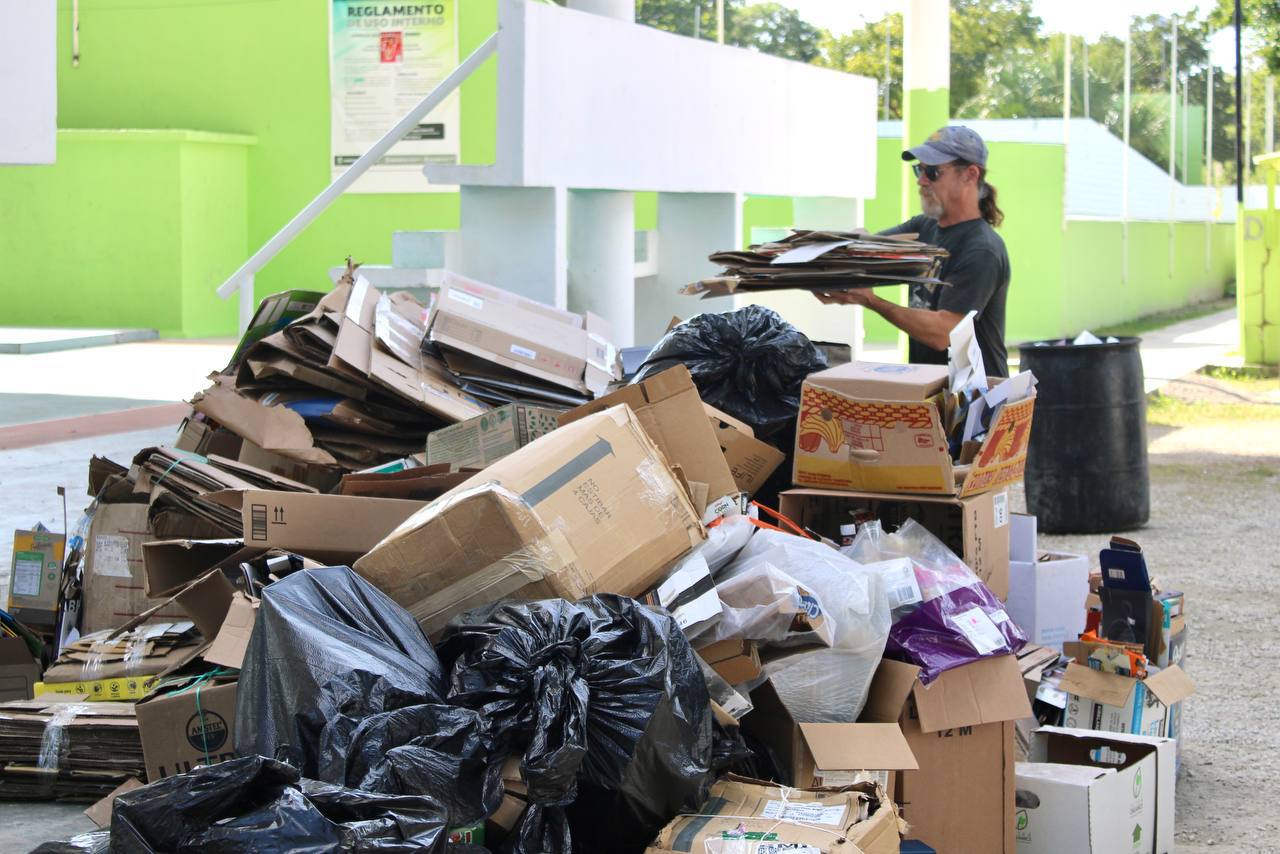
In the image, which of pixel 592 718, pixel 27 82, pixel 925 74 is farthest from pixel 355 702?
pixel 925 74

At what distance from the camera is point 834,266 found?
4676mm

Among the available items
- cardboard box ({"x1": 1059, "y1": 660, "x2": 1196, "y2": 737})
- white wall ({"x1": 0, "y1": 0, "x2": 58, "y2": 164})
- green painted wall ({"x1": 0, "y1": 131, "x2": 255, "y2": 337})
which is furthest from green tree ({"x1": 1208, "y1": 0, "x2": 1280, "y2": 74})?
cardboard box ({"x1": 1059, "y1": 660, "x2": 1196, "y2": 737})

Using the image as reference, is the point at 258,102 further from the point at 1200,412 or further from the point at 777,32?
the point at 777,32

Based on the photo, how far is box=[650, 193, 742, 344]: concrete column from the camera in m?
10.5

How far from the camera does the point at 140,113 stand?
19.1 meters

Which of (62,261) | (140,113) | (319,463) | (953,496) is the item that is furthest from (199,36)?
(953,496)

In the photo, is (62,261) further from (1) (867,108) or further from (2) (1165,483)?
(2) (1165,483)

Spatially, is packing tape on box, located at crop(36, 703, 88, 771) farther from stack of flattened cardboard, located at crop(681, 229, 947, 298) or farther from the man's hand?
the man's hand

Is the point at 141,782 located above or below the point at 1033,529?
below

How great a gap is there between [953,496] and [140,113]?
17406mm

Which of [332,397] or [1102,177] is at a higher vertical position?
[1102,177]

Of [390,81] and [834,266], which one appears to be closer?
[834,266]

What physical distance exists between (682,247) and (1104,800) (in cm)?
766

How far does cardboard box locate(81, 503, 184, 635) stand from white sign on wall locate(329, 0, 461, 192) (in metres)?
13.9
